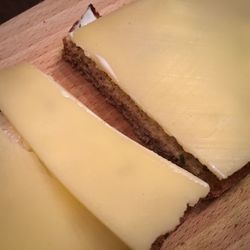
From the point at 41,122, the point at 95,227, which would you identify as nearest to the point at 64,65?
the point at 41,122

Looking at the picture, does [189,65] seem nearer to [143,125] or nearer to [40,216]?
[143,125]

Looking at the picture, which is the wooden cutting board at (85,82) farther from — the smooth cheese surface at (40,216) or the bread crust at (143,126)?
the smooth cheese surface at (40,216)

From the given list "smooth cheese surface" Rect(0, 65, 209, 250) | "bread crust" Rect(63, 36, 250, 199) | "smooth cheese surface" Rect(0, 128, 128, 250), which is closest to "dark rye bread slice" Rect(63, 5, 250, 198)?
"bread crust" Rect(63, 36, 250, 199)

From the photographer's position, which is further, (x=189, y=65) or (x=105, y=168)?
(x=189, y=65)

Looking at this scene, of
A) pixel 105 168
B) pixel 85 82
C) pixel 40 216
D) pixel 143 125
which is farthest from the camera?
pixel 85 82

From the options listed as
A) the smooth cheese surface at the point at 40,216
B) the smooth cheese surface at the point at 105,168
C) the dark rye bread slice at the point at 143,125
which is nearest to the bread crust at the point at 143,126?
the dark rye bread slice at the point at 143,125

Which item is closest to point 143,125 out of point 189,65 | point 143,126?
point 143,126
